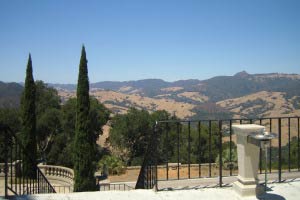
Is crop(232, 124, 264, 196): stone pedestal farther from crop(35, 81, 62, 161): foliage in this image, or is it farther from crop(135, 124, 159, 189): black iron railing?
crop(35, 81, 62, 161): foliage

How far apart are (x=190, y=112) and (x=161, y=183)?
7417 inches

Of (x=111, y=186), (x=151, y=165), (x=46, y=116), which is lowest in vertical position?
(x=111, y=186)

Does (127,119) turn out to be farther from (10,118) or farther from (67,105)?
(10,118)

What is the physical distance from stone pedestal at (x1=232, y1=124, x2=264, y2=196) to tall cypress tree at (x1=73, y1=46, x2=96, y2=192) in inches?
532

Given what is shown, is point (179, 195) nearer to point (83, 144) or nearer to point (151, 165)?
point (151, 165)

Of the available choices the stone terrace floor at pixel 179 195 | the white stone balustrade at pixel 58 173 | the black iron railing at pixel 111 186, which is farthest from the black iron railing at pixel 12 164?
the white stone balustrade at pixel 58 173

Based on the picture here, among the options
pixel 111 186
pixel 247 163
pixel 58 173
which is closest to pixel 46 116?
pixel 58 173

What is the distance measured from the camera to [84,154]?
18359 millimetres

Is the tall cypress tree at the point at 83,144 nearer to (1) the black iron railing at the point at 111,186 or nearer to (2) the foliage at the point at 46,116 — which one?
(1) the black iron railing at the point at 111,186

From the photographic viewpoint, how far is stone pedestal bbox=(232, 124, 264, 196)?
5305 millimetres

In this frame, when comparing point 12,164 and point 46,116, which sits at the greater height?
point 12,164

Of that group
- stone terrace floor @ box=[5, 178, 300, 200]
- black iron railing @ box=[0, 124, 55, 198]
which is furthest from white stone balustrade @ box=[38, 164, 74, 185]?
stone terrace floor @ box=[5, 178, 300, 200]

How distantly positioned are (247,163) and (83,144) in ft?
46.8

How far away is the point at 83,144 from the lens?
18.6 metres
